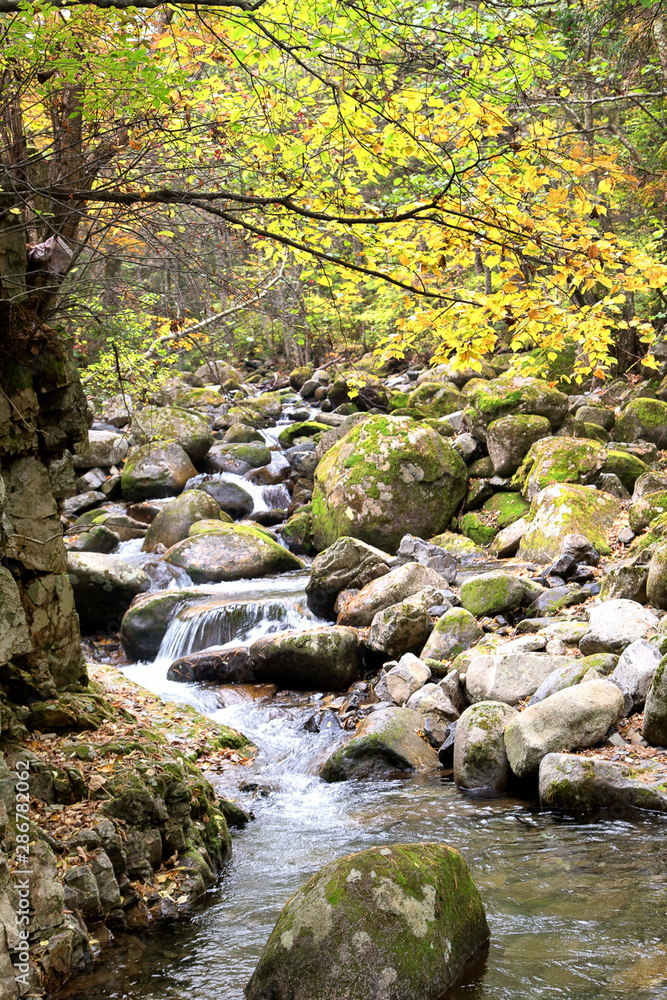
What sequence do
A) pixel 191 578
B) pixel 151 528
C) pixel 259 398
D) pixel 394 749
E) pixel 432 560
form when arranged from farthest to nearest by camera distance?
pixel 259 398, pixel 151 528, pixel 191 578, pixel 432 560, pixel 394 749

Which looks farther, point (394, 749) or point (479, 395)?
point (479, 395)

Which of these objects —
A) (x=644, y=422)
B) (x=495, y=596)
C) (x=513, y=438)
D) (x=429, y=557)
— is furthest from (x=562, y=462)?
(x=495, y=596)

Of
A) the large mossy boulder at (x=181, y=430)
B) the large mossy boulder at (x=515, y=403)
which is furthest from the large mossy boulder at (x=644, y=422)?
the large mossy boulder at (x=181, y=430)

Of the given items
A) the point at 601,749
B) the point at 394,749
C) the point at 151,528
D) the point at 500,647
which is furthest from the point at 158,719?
the point at 151,528

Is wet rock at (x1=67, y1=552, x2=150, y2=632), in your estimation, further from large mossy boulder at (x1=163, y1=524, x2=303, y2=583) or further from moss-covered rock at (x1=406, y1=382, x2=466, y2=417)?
moss-covered rock at (x1=406, y1=382, x2=466, y2=417)

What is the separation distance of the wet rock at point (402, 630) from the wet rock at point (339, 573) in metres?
1.64

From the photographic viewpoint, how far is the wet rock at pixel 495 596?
8.66m

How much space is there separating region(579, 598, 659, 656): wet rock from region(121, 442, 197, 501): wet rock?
38.1 feet

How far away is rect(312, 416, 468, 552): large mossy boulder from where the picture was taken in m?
12.4

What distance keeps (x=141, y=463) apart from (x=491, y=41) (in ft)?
46.4

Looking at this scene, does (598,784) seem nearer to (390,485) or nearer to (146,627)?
(146,627)

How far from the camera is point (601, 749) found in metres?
5.52

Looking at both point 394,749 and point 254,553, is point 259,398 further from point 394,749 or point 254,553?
point 394,749

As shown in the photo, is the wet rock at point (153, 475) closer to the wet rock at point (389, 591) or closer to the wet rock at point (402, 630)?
the wet rock at point (389, 591)
